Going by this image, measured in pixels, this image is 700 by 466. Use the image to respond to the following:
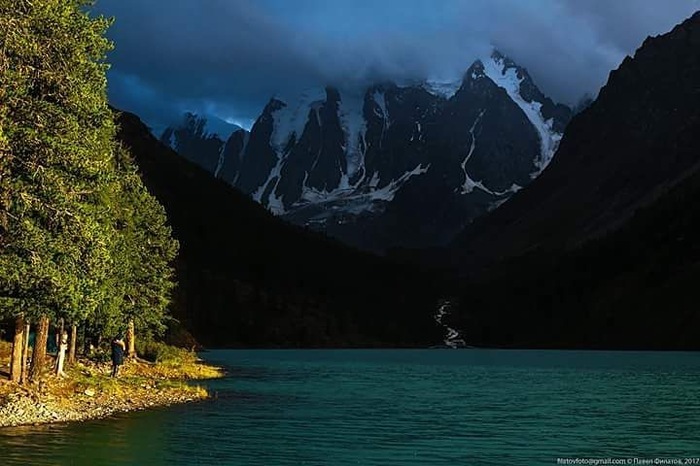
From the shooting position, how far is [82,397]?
4441cm

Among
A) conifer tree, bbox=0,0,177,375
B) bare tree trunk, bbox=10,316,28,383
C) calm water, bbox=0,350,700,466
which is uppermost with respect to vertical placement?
conifer tree, bbox=0,0,177,375

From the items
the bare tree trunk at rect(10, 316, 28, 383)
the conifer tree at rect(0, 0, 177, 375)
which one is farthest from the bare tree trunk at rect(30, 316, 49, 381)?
the conifer tree at rect(0, 0, 177, 375)

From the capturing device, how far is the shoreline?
3716cm

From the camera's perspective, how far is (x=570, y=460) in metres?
30.0

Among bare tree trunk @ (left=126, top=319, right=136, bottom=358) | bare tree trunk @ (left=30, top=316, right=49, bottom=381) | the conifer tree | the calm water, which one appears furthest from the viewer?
bare tree trunk @ (left=126, top=319, right=136, bottom=358)

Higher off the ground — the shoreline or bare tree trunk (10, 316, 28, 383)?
bare tree trunk (10, 316, 28, 383)

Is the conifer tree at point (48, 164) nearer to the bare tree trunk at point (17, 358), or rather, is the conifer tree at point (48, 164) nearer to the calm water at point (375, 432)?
the bare tree trunk at point (17, 358)

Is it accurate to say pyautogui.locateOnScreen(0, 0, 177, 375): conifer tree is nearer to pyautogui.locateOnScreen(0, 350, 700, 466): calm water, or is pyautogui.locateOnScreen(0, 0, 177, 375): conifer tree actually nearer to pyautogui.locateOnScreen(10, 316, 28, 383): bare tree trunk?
pyautogui.locateOnScreen(10, 316, 28, 383): bare tree trunk

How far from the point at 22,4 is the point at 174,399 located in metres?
24.6

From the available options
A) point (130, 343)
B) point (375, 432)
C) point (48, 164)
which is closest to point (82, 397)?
point (48, 164)

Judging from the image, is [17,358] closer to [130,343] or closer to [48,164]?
[48,164]

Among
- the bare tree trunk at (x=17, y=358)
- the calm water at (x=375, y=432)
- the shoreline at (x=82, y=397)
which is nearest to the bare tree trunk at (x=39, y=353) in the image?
the shoreline at (x=82, y=397)

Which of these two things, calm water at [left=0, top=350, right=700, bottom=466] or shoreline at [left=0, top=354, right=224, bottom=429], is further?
shoreline at [left=0, top=354, right=224, bottom=429]

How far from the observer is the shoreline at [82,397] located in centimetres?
3716
